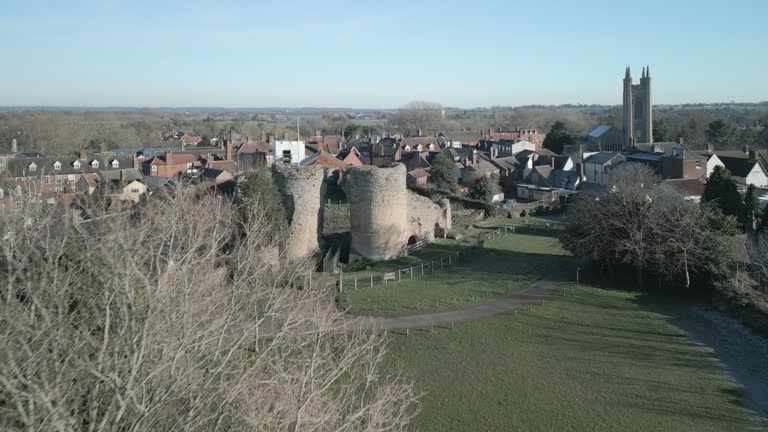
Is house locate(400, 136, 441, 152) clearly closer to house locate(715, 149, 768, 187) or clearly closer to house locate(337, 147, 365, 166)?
house locate(337, 147, 365, 166)

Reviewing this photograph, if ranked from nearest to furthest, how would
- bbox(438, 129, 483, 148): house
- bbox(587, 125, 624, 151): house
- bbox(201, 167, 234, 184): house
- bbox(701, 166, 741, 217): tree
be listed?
bbox(701, 166, 741, 217): tree
bbox(201, 167, 234, 184): house
bbox(587, 125, 624, 151): house
bbox(438, 129, 483, 148): house

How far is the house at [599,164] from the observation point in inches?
1873

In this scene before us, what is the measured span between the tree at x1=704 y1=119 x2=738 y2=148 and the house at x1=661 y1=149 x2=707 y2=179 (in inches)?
1001

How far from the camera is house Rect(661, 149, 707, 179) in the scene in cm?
4138

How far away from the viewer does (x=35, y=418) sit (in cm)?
545

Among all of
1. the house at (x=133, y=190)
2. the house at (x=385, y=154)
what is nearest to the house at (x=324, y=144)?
the house at (x=385, y=154)

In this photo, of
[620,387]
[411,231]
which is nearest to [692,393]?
[620,387]

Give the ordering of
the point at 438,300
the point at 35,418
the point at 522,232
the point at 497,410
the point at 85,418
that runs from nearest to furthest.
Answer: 1. the point at 35,418
2. the point at 85,418
3. the point at 497,410
4. the point at 438,300
5. the point at 522,232

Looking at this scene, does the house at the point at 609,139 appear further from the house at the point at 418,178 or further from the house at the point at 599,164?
the house at the point at 418,178

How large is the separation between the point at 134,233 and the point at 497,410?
8229 millimetres

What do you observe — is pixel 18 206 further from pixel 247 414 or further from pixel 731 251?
pixel 731 251

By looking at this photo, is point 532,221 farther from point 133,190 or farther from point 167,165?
point 167,165

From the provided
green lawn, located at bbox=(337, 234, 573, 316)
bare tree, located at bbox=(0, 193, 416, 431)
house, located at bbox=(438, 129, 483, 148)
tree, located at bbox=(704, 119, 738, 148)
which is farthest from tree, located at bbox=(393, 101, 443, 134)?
bare tree, located at bbox=(0, 193, 416, 431)

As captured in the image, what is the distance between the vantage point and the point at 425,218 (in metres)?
30.2
